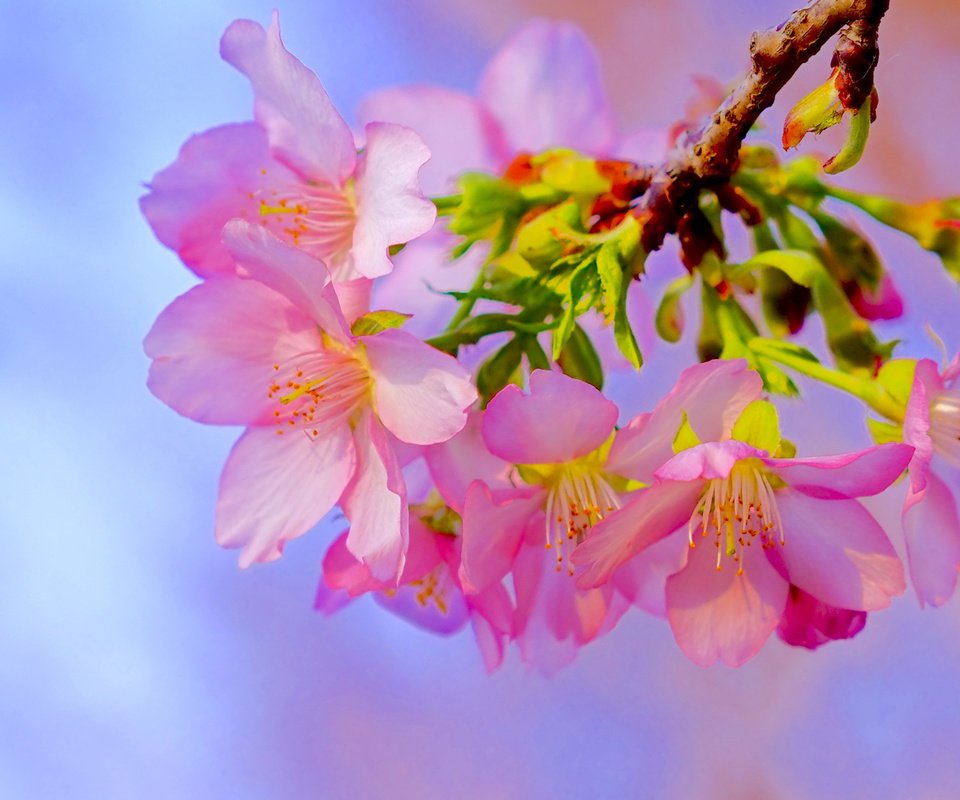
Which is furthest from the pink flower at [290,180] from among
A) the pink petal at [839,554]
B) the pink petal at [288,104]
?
the pink petal at [839,554]

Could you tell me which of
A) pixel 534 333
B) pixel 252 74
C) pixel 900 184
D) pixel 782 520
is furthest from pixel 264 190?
pixel 900 184

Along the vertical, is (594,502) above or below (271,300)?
below

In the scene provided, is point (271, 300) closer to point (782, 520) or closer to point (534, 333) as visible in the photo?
point (534, 333)

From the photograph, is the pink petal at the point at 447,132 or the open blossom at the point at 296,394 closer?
the open blossom at the point at 296,394

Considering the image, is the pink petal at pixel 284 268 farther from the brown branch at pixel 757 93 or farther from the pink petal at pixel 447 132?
the pink petal at pixel 447 132

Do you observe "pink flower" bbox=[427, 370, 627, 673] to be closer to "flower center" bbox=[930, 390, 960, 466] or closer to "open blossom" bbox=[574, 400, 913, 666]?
"open blossom" bbox=[574, 400, 913, 666]

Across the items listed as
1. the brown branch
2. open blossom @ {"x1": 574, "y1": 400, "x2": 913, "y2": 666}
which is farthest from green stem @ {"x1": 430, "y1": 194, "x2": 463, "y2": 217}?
open blossom @ {"x1": 574, "y1": 400, "x2": 913, "y2": 666}
